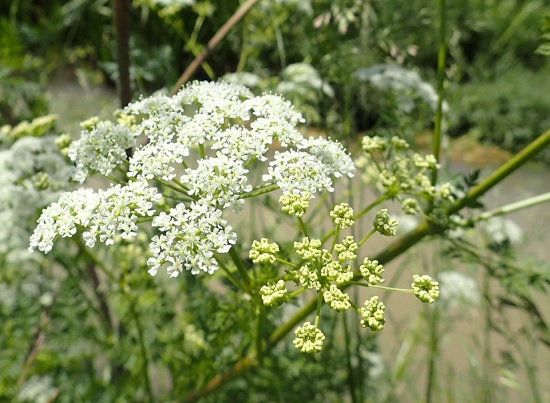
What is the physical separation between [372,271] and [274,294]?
188 millimetres

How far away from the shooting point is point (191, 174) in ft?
3.85

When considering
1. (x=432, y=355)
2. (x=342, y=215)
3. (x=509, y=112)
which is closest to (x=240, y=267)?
(x=342, y=215)

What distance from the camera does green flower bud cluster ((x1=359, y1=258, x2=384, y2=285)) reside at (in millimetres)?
1100

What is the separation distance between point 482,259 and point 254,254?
82cm

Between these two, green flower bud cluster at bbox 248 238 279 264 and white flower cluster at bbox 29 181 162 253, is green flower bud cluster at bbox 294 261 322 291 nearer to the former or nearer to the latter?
green flower bud cluster at bbox 248 238 279 264

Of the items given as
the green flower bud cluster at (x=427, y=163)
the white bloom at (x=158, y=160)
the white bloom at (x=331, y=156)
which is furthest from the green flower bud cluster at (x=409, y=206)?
the white bloom at (x=158, y=160)

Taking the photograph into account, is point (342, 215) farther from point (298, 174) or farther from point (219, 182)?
point (219, 182)

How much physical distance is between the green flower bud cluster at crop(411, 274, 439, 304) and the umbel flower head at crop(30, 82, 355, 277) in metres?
0.25

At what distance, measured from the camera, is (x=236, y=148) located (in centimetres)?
122

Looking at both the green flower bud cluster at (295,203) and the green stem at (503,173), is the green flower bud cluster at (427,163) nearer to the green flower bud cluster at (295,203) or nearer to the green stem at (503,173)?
the green stem at (503,173)

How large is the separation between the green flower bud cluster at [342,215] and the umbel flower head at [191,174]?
60 mm

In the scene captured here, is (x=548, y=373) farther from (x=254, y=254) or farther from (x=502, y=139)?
(x=502, y=139)

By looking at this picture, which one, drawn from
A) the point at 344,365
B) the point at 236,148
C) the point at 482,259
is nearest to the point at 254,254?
the point at 236,148

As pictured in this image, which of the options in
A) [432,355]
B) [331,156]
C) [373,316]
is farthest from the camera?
[432,355]
